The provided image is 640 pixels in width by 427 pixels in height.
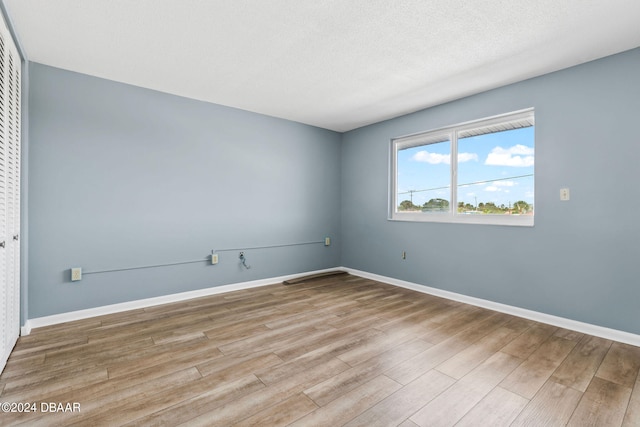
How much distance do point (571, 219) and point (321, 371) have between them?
2.58m

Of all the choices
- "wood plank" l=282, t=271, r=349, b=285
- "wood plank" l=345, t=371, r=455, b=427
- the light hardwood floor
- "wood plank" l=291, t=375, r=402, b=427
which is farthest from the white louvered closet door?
"wood plank" l=282, t=271, r=349, b=285

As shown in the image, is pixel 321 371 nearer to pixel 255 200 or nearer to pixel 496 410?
pixel 496 410

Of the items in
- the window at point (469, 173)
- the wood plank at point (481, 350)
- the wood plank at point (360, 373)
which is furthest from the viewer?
the window at point (469, 173)

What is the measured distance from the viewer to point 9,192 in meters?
2.11

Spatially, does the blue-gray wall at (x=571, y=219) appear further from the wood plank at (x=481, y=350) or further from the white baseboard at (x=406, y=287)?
the wood plank at (x=481, y=350)

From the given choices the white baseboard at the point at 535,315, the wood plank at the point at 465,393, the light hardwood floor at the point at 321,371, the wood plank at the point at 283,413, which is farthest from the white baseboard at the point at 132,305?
the wood plank at the point at 465,393

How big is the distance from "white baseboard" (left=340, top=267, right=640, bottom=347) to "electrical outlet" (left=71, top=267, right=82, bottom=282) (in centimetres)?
364

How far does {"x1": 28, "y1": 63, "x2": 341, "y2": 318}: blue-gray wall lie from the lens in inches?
109

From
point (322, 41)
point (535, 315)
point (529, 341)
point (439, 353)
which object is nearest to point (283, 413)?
point (439, 353)

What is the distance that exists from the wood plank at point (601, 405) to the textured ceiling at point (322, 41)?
2.38 meters

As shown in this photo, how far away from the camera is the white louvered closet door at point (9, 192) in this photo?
6.39ft

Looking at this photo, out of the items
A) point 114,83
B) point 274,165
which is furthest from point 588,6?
point 114,83

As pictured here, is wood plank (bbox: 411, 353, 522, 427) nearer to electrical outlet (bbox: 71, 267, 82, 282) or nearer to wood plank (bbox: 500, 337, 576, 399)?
wood plank (bbox: 500, 337, 576, 399)

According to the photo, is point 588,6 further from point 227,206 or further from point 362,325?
point 227,206
